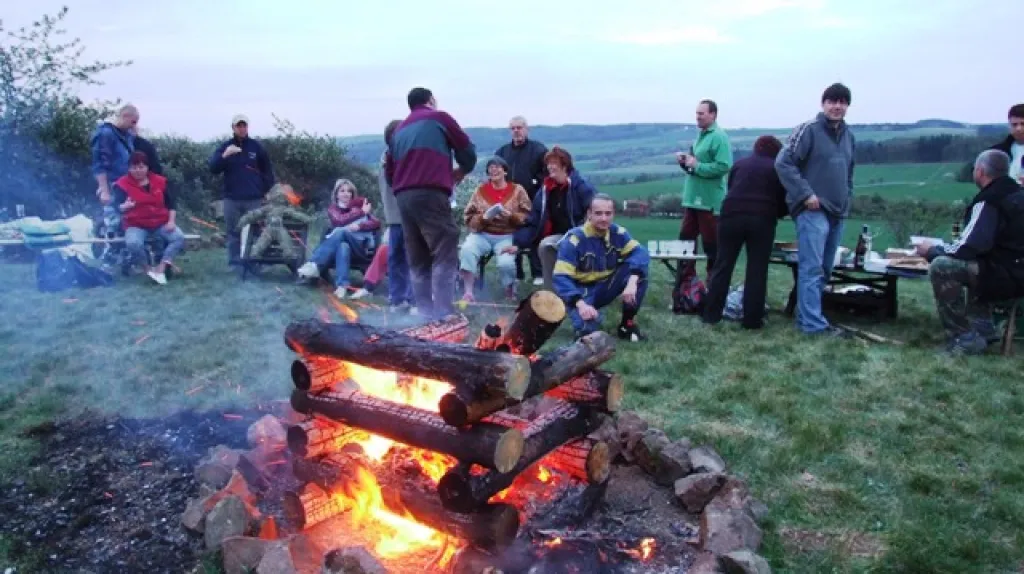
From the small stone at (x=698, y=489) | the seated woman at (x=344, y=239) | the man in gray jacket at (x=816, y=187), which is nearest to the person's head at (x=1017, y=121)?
the man in gray jacket at (x=816, y=187)

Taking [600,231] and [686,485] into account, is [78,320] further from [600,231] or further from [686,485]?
[686,485]

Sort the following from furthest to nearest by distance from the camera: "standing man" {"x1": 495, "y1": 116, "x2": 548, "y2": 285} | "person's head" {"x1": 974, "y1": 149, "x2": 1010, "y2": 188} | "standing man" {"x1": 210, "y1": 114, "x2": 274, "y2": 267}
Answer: "standing man" {"x1": 210, "y1": 114, "x2": 274, "y2": 267} < "standing man" {"x1": 495, "y1": 116, "x2": 548, "y2": 285} < "person's head" {"x1": 974, "y1": 149, "x2": 1010, "y2": 188}

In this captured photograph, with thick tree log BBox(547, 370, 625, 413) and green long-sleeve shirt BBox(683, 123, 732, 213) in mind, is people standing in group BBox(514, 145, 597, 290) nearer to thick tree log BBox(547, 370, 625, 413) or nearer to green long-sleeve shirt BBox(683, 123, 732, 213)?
green long-sleeve shirt BBox(683, 123, 732, 213)

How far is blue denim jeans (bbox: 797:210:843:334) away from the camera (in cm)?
718

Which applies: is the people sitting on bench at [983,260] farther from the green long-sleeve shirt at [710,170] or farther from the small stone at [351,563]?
the small stone at [351,563]

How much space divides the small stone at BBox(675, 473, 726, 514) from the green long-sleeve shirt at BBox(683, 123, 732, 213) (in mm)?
5430

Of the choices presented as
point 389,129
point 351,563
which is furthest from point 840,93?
point 351,563

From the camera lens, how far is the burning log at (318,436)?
352 cm

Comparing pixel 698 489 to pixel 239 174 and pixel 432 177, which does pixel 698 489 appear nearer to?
pixel 432 177

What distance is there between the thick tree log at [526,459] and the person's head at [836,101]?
493cm

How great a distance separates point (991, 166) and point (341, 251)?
6961mm

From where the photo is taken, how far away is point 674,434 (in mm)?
4559

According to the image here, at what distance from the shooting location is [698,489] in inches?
140

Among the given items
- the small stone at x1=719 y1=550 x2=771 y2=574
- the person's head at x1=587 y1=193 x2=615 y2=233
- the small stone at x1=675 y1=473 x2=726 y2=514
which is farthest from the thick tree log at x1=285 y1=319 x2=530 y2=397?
the person's head at x1=587 y1=193 x2=615 y2=233
